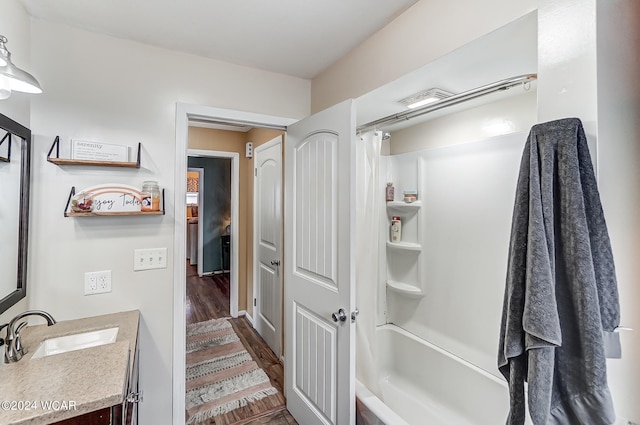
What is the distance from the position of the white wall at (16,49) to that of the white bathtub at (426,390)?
179 centimetres

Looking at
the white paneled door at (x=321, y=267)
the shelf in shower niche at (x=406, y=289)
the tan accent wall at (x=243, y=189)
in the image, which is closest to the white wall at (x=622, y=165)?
the white paneled door at (x=321, y=267)

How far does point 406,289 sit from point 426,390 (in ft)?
2.46

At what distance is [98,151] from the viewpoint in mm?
1556

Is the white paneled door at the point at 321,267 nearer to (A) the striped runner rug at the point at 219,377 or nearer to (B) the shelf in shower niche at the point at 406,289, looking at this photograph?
(A) the striped runner rug at the point at 219,377

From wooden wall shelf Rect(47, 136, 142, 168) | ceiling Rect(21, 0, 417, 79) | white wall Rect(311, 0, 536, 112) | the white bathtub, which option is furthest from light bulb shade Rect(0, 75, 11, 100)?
the white bathtub

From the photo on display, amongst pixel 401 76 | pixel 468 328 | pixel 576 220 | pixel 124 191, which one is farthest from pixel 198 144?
pixel 576 220

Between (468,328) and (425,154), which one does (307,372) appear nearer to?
(468,328)

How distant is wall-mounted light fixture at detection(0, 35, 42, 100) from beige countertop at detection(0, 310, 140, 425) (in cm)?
93

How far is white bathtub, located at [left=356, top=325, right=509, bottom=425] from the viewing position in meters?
1.71

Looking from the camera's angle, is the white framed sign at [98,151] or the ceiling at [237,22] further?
the white framed sign at [98,151]

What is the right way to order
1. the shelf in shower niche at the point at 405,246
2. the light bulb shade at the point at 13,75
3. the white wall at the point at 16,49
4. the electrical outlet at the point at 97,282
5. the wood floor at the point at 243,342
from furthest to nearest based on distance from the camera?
the shelf in shower niche at the point at 405,246
the wood floor at the point at 243,342
the electrical outlet at the point at 97,282
the white wall at the point at 16,49
the light bulb shade at the point at 13,75

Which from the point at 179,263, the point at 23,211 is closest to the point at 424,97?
the point at 179,263

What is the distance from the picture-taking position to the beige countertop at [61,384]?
2.61ft

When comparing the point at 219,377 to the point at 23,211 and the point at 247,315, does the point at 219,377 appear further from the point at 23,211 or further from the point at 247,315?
the point at 23,211
